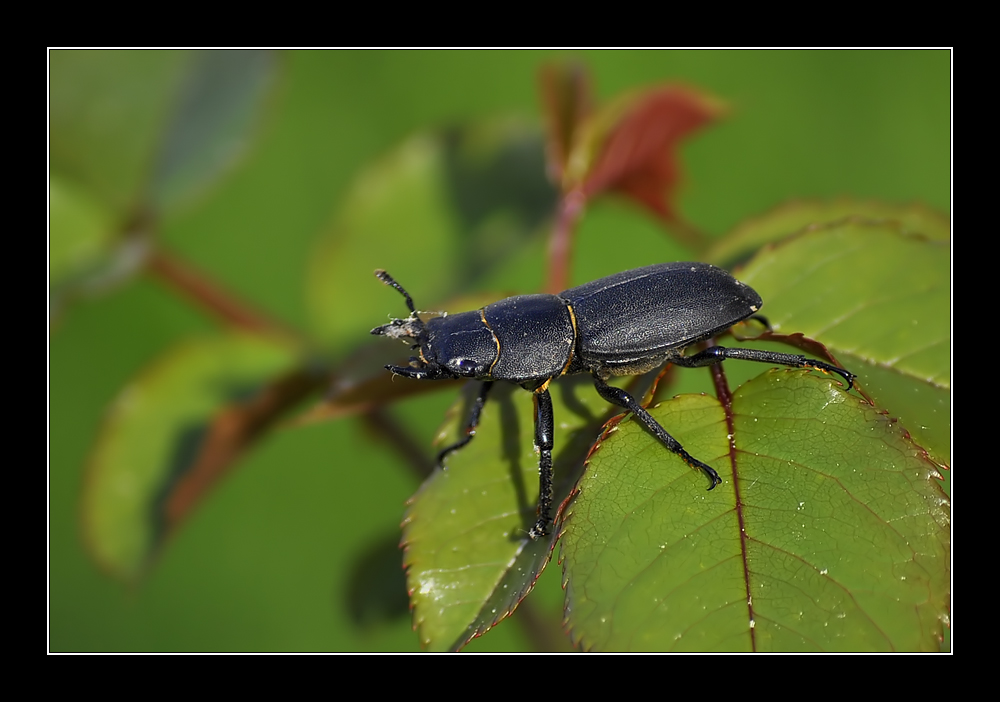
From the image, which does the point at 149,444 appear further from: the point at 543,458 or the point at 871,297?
the point at 871,297

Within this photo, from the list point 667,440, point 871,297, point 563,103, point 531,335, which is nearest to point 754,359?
point 871,297

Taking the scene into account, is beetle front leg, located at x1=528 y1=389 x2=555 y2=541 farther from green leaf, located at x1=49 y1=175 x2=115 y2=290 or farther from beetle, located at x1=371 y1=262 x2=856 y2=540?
green leaf, located at x1=49 y1=175 x2=115 y2=290

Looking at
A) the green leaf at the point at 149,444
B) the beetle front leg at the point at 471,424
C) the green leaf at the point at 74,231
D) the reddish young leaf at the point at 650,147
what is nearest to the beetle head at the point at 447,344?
the beetle front leg at the point at 471,424

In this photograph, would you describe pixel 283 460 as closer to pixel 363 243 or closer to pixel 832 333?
pixel 363 243

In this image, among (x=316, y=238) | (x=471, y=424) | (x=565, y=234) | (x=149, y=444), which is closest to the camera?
(x=471, y=424)

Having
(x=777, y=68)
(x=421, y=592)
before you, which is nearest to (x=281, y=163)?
(x=777, y=68)

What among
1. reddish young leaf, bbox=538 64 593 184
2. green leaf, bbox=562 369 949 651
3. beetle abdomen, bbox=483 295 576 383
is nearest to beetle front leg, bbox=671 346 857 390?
green leaf, bbox=562 369 949 651
